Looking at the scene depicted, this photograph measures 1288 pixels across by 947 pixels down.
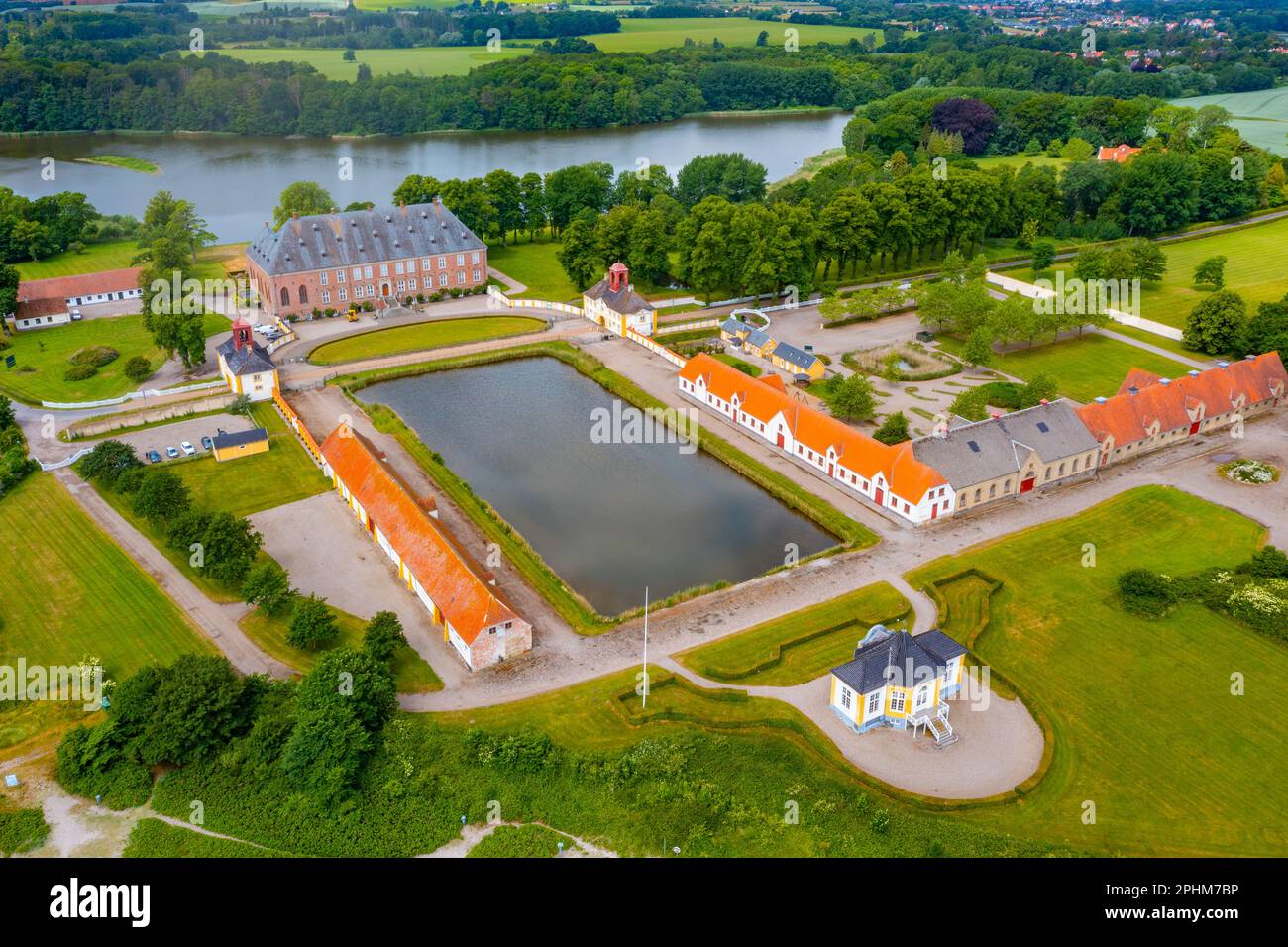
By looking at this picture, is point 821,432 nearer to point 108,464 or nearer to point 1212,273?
point 108,464

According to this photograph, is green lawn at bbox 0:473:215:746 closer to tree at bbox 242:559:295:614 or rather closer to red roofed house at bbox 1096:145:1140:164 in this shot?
tree at bbox 242:559:295:614

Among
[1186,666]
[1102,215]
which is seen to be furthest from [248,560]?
[1102,215]

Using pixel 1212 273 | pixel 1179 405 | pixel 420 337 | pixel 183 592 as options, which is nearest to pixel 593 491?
pixel 183 592

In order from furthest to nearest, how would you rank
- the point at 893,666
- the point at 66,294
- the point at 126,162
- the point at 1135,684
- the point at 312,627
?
the point at 126,162
the point at 66,294
the point at 312,627
the point at 1135,684
the point at 893,666

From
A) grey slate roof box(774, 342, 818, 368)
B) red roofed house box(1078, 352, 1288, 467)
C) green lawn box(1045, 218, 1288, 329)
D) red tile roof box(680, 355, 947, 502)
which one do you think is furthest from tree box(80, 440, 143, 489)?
green lawn box(1045, 218, 1288, 329)

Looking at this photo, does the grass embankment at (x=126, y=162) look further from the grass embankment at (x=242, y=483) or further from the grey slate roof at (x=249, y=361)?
the grass embankment at (x=242, y=483)

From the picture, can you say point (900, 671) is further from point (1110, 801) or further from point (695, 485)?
point (695, 485)

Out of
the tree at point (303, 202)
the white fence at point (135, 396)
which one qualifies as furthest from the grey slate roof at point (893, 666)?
the tree at point (303, 202)
